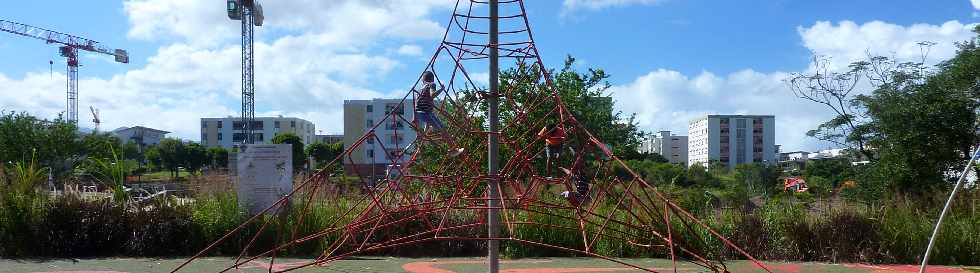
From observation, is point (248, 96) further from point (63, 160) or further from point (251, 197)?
point (251, 197)

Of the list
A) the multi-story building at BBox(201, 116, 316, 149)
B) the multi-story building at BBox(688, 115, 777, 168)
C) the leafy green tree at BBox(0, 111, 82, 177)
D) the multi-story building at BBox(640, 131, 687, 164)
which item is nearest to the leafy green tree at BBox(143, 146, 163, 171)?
the leafy green tree at BBox(0, 111, 82, 177)

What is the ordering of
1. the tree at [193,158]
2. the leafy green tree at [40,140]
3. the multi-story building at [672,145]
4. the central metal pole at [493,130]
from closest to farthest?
the central metal pole at [493,130], the leafy green tree at [40,140], the tree at [193,158], the multi-story building at [672,145]

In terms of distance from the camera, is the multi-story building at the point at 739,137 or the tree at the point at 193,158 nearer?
the tree at the point at 193,158

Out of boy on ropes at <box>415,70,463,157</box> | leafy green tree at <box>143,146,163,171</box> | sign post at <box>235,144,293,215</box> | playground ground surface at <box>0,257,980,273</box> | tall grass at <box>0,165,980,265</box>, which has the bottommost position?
leafy green tree at <box>143,146,163,171</box>

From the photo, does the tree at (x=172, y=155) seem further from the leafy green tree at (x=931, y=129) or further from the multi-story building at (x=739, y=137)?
the multi-story building at (x=739, y=137)

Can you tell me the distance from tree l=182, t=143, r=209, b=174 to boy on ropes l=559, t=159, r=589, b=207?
5736 centimetres

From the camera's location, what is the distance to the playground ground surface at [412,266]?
7.40 meters

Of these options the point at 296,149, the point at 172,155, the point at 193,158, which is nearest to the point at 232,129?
the point at 193,158

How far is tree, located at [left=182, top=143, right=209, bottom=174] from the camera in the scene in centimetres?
5803

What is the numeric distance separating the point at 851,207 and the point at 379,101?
68552 millimetres

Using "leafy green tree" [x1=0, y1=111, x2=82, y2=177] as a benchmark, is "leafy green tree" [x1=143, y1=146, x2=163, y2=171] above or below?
below

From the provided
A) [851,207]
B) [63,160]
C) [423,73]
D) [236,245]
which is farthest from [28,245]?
[63,160]

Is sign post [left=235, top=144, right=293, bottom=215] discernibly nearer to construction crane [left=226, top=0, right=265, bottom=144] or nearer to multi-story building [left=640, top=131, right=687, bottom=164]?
construction crane [left=226, top=0, right=265, bottom=144]

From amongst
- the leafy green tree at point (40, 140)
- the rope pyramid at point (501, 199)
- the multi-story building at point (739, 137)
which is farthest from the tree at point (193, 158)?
the multi-story building at point (739, 137)
